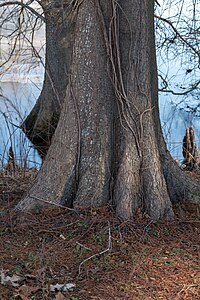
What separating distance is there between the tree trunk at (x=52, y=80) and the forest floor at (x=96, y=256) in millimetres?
5226

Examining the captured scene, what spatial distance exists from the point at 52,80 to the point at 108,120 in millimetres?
6807

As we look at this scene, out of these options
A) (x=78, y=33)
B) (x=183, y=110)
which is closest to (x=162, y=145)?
(x=78, y=33)

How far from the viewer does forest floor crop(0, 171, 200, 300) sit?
3.78 metres

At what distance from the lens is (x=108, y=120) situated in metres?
5.18

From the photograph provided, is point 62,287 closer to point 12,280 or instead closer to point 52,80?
point 12,280

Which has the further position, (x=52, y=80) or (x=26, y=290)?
(x=52, y=80)

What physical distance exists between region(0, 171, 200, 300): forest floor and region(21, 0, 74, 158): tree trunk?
5226 millimetres

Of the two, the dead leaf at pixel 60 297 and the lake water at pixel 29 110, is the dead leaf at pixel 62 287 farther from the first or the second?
the lake water at pixel 29 110

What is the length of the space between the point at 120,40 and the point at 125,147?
100cm

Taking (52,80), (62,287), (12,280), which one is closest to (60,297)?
(62,287)

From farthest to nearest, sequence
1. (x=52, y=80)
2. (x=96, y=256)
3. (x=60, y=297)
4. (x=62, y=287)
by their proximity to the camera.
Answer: (x=52, y=80) < (x=96, y=256) < (x=62, y=287) < (x=60, y=297)

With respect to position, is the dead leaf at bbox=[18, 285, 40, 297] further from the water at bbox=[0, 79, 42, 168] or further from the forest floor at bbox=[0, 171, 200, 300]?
the water at bbox=[0, 79, 42, 168]

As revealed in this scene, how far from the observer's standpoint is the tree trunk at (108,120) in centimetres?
510

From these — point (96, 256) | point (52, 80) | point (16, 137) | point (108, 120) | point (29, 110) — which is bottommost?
point (96, 256)
